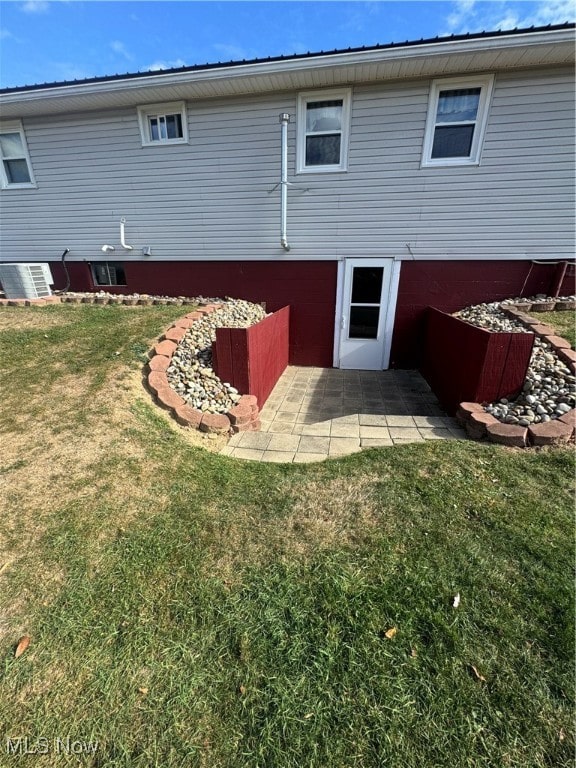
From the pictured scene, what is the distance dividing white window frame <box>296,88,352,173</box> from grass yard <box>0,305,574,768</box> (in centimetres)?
512

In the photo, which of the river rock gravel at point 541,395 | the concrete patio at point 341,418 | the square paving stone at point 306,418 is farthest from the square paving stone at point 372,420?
the river rock gravel at point 541,395

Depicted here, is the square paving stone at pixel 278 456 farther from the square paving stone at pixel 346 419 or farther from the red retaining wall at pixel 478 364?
the red retaining wall at pixel 478 364

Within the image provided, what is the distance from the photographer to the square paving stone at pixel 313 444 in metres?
3.43

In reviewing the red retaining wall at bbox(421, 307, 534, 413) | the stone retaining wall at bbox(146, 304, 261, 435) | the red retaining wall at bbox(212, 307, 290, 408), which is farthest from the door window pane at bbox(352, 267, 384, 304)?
the stone retaining wall at bbox(146, 304, 261, 435)

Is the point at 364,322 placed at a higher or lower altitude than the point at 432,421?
higher

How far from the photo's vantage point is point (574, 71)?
4.83 metres

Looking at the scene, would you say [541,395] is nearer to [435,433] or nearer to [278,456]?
[435,433]

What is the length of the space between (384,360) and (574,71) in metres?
4.98

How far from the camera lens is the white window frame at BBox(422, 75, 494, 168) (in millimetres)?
5023

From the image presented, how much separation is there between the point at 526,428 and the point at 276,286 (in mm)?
4708

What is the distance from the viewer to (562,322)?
479cm

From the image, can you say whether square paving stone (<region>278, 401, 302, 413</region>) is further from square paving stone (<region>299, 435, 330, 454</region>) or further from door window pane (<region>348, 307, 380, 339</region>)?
door window pane (<region>348, 307, 380, 339</region>)

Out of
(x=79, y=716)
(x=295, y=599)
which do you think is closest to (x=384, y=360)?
(x=295, y=599)

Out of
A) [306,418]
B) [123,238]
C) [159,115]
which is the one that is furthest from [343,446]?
[159,115]
